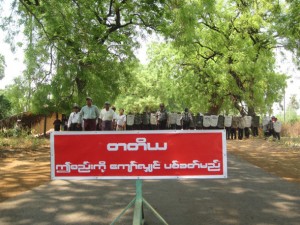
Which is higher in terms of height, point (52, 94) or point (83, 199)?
point (52, 94)

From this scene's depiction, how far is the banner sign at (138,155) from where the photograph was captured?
456cm

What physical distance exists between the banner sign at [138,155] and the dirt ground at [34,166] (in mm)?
2757

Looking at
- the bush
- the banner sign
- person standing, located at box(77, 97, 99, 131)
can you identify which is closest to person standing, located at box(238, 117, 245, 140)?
the bush

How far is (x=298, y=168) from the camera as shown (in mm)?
10797

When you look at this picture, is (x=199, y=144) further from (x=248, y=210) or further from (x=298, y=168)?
(x=298, y=168)

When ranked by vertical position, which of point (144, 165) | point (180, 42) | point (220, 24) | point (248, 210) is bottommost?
point (248, 210)

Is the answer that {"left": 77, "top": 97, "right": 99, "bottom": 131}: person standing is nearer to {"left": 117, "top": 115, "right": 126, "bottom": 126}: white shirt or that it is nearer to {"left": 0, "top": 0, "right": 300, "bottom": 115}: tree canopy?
{"left": 0, "top": 0, "right": 300, "bottom": 115}: tree canopy

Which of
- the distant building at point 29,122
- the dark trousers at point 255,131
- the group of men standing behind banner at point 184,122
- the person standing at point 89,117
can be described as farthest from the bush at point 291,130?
the person standing at point 89,117

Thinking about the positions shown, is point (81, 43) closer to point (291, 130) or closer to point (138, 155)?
point (138, 155)

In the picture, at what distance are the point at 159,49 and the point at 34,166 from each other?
31.1 metres

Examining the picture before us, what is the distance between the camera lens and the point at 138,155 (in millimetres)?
4613

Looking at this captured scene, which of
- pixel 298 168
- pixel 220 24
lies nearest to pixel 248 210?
pixel 298 168

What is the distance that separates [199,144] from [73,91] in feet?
58.6

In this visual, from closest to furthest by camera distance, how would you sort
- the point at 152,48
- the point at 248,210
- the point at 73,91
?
the point at 248,210
the point at 73,91
the point at 152,48
